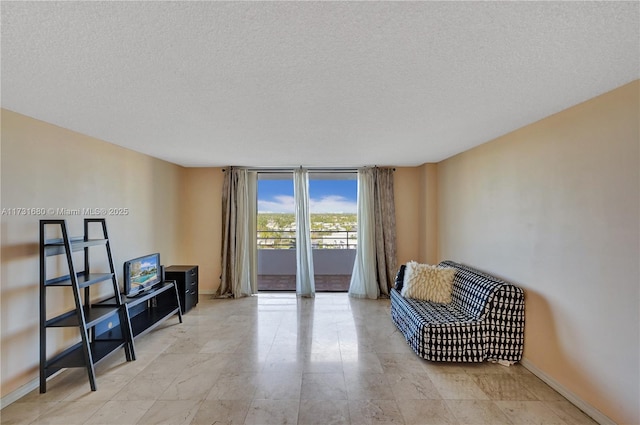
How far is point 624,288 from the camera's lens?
6.03 ft

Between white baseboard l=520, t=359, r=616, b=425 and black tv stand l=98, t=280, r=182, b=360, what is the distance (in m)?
3.92

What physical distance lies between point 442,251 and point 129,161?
4.72 meters

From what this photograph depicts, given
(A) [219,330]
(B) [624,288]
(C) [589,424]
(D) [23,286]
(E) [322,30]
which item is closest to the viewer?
(E) [322,30]

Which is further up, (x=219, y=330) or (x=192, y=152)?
(x=192, y=152)

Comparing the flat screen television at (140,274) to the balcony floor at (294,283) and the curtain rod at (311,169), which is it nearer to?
the curtain rod at (311,169)

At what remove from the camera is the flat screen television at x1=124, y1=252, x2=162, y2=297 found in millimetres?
3279

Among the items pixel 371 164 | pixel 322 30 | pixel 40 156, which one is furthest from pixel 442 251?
pixel 40 156

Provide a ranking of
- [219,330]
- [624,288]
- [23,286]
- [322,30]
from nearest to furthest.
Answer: [322,30] → [624,288] → [23,286] → [219,330]

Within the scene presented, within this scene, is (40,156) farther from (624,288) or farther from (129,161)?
(624,288)

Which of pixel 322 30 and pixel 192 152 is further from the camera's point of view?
pixel 192 152

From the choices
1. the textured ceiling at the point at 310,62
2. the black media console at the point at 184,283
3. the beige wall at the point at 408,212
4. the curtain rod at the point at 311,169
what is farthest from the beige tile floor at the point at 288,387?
the curtain rod at the point at 311,169

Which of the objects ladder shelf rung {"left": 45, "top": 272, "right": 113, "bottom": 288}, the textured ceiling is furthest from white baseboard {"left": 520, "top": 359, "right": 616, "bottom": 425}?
ladder shelf rung {"left": 45, "top": 272, "right": 113, "bottom": 288}

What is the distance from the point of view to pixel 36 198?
243 cm

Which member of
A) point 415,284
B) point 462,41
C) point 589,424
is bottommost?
point 589,424
